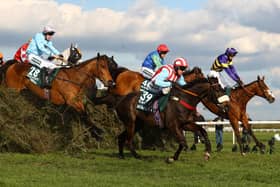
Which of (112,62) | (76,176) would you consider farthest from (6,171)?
(112,62)

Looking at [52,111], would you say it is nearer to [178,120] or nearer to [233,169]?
[178,120]

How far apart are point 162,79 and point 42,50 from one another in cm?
424

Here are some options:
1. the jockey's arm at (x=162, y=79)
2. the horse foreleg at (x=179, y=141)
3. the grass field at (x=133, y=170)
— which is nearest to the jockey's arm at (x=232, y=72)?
the grass field at (x=133, y=170)

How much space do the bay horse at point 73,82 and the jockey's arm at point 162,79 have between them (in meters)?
2.61

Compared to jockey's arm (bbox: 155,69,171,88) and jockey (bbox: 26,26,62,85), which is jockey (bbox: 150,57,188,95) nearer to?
jockey's arm (bbox: 155,69,171,88)

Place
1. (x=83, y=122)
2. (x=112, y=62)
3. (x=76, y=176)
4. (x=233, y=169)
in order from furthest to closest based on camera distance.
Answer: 1. (x=112, y=62)
2. (x=83, y=122)
3. (x=233, y=169)
4. (x=76, y=176)

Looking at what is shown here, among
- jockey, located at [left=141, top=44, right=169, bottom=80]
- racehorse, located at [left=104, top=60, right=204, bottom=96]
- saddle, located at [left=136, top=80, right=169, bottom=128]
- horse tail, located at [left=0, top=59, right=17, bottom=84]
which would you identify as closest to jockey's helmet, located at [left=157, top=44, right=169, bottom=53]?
jockey, located at [left=141, top=44, right=169, bottom=80]

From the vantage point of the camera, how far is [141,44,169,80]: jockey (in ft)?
59.6

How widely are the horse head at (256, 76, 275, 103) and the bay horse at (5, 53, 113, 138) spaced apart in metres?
4.43

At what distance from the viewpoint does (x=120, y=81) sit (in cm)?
1908

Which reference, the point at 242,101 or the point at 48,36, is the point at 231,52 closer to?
the point at 242,101

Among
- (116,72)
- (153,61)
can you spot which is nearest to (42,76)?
(116,72)

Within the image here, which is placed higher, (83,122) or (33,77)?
(33,77)

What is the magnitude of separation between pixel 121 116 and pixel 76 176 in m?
4.60
